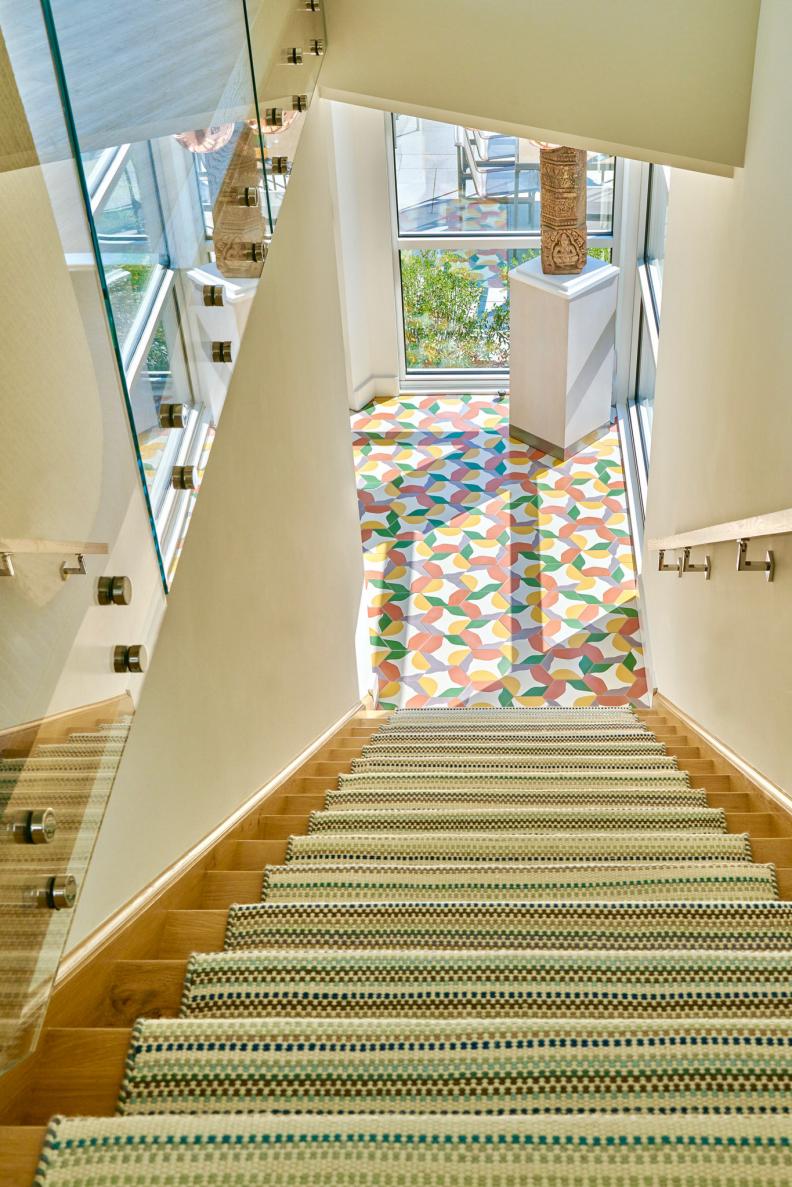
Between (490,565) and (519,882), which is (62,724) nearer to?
(519,882)

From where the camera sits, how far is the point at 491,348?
9.09m

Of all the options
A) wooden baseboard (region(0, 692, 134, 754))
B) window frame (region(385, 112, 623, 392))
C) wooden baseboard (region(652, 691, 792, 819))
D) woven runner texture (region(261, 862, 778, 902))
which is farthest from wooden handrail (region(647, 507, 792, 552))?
window frame (region(385, 112, 623, 392))

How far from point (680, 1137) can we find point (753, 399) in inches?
111

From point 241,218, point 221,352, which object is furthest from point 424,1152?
point 241,218

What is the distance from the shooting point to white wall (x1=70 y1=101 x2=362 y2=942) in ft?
8.09

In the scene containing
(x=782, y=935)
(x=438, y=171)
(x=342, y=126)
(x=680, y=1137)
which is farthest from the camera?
(x=438, y=171)

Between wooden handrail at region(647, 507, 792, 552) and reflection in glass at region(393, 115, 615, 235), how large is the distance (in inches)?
190

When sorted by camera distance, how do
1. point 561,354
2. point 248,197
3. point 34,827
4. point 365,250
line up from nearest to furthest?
point 34,827 → point 248,197 → point 561,354 → point 365,250

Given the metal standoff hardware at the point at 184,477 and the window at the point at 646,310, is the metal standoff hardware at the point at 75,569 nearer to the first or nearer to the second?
the metal standoff hardware at the point at 184,477

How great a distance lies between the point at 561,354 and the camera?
7.72 metres

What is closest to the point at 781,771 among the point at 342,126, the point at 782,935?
the point at 782,935

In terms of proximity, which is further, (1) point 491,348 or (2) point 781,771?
(1) point 491,348

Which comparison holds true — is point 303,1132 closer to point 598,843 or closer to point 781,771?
point 598,843

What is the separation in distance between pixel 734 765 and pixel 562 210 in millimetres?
4925
